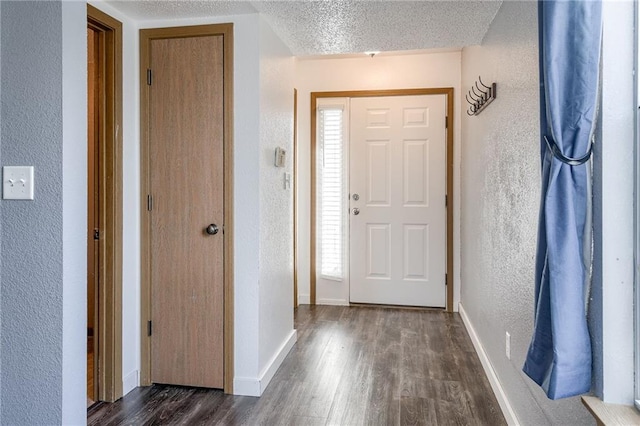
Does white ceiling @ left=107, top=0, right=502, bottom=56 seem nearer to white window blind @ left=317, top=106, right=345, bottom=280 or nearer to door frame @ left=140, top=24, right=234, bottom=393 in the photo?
door frame @ left=140, top=24, right=234, bottom=393

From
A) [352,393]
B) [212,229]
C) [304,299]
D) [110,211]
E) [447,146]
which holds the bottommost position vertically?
[352,393]

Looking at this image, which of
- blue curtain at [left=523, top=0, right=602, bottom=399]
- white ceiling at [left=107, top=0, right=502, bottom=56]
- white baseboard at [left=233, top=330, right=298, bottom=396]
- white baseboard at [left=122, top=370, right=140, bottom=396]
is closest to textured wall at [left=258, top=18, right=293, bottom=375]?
white baseboard at [left=233, top=330, right=298, bottom=396]

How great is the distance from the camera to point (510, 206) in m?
2.09

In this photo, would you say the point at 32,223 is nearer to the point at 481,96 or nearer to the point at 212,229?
the point at 212,229

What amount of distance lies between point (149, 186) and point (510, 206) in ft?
6.52

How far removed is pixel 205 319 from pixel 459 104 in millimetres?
2995

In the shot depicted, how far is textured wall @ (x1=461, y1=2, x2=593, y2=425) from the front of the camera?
171 centimetres

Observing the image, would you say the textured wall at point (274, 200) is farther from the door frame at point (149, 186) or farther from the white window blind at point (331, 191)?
the white window blind at point (331, 191)

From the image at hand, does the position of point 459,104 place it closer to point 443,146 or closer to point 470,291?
point 443,146

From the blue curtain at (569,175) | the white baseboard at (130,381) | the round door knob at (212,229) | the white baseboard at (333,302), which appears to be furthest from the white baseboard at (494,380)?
the white baseboard at (130,381)

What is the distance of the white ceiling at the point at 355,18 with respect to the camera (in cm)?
231

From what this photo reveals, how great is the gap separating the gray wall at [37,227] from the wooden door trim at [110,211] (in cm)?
92

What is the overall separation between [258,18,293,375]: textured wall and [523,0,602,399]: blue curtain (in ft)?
5.34

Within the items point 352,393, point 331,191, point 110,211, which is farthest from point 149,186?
point 331,191
